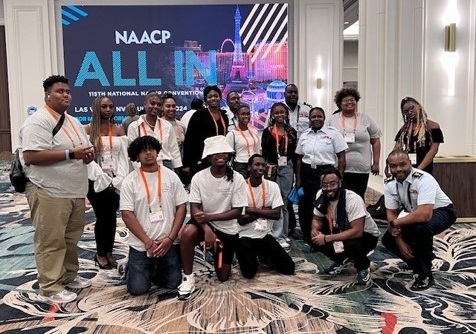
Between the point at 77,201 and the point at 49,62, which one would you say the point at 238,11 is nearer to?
the point at 49,62

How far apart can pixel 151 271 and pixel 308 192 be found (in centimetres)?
173

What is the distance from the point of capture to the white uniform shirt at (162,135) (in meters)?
4.13

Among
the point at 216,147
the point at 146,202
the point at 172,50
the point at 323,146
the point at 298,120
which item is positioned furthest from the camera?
the point at 172,50

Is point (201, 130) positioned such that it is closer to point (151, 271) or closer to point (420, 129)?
point (151, 271)

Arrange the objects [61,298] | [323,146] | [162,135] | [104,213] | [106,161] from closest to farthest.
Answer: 1. [61,298]
2. [106,161]
3. [104,213]
4. [162,135]
5. [323,146]

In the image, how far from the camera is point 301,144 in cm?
464

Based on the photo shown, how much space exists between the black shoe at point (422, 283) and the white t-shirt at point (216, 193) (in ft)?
4.18

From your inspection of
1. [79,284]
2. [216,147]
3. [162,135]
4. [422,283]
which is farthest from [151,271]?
[422,283]

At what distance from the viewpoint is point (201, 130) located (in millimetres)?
4520

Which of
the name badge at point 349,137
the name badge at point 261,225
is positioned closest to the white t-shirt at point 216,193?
the name badge at point 261,225

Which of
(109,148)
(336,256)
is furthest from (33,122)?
(336,256)

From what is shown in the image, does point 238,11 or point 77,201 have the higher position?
point 238,11

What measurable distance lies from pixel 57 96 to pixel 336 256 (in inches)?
85.2

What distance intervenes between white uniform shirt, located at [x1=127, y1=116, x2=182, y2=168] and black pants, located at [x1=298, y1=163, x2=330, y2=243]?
3.73ft
